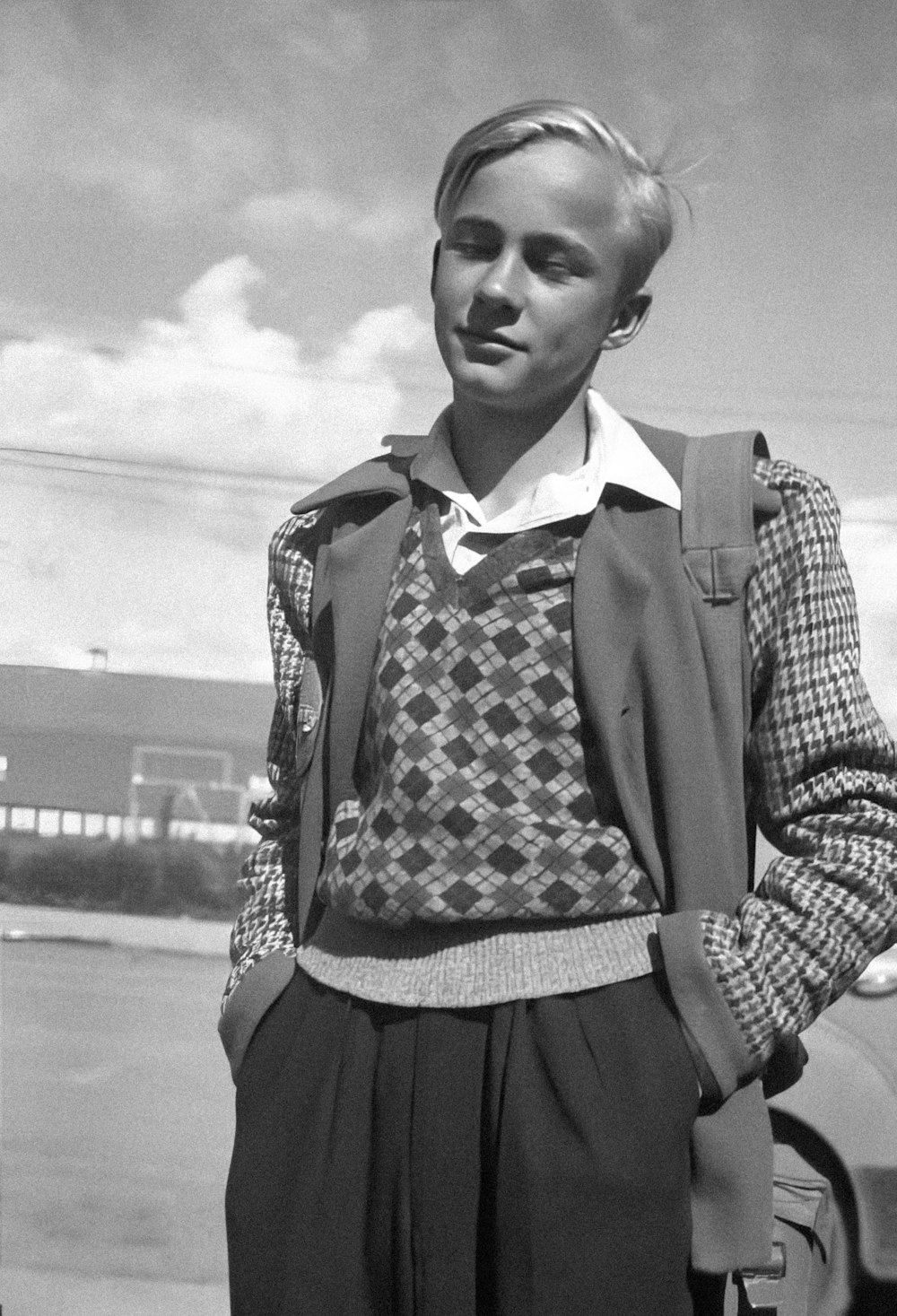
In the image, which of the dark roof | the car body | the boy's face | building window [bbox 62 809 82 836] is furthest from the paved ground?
the dark roof

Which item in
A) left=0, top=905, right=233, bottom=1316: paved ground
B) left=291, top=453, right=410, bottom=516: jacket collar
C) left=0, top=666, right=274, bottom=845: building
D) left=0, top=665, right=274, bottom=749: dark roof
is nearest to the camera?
left=291, top=453, right=410, bottom=516: jacket collar

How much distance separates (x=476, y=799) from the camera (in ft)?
4.24

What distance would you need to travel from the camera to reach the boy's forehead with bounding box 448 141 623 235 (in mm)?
1356

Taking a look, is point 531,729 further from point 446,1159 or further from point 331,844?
point 446,1159

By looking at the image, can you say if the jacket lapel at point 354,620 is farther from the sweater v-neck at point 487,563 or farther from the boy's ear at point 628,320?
the boy's ear at point 628,320

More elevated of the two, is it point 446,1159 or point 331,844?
point 331,844

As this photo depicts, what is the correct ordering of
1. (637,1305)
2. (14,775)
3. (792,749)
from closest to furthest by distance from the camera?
(637,1305) → (792,749) → (14,775)

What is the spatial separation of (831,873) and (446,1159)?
40 centimetres

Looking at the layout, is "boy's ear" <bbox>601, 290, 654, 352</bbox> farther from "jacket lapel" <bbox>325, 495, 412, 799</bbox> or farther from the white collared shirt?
"jacket lapel" <bbox>325, 495, 412, 799</bbox>

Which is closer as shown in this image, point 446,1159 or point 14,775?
point 446,1159

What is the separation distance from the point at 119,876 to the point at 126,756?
7.22 feet

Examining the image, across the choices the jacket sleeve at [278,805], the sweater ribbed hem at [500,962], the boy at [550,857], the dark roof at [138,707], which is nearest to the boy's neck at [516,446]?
the boy at [550,857]

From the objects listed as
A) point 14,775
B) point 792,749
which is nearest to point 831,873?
point 792,749

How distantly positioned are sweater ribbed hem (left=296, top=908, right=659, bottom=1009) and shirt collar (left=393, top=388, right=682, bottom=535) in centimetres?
37
